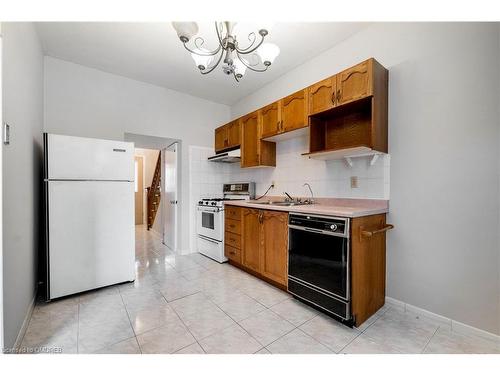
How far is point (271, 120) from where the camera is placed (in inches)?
112

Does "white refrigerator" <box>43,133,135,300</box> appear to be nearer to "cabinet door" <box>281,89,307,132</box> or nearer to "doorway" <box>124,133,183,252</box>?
"doorway" <box>124,133,183,252</box>

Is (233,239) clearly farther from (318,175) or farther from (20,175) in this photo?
(20,175)

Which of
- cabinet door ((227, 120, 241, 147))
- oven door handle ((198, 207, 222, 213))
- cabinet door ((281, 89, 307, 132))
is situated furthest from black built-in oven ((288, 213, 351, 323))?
cabinet door ((227, 120, 241, 147))

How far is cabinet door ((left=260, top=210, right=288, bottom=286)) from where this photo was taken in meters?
2.26

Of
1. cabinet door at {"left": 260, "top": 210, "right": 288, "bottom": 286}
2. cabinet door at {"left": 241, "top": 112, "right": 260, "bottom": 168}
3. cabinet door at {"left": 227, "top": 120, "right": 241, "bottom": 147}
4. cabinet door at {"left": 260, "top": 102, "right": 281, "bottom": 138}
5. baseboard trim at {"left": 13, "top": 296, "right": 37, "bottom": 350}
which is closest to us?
baseboard trim at {"left": 13, "top": 296, "right": 37, "bottom": 350}

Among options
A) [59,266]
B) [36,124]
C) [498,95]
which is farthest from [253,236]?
[36,124]

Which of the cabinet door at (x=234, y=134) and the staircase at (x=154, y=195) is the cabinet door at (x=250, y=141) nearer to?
the cabinet door at (x=234, y=134)

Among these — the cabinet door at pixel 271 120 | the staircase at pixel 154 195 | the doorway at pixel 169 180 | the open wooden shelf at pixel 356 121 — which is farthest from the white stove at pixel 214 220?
the staircase at pixel 154 195

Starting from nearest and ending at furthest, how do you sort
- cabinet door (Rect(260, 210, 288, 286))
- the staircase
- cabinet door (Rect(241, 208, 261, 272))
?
cabinet door (Rect(260, 210, 288, 286)) → cabinet door (Rect(241, 208, 261, 272)) → the staircase

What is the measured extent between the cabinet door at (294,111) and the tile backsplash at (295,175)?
15.6 inches

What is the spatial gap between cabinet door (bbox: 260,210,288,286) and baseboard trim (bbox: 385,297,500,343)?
1018mm

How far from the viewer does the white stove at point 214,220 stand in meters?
3.24

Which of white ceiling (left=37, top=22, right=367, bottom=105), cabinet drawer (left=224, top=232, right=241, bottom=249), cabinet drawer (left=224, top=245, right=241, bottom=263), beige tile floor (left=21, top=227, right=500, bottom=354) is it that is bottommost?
beige tile floor (left=21, top=227, right=500, bottom=354)

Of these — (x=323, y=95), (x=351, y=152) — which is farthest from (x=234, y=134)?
(x=351, y=152)
